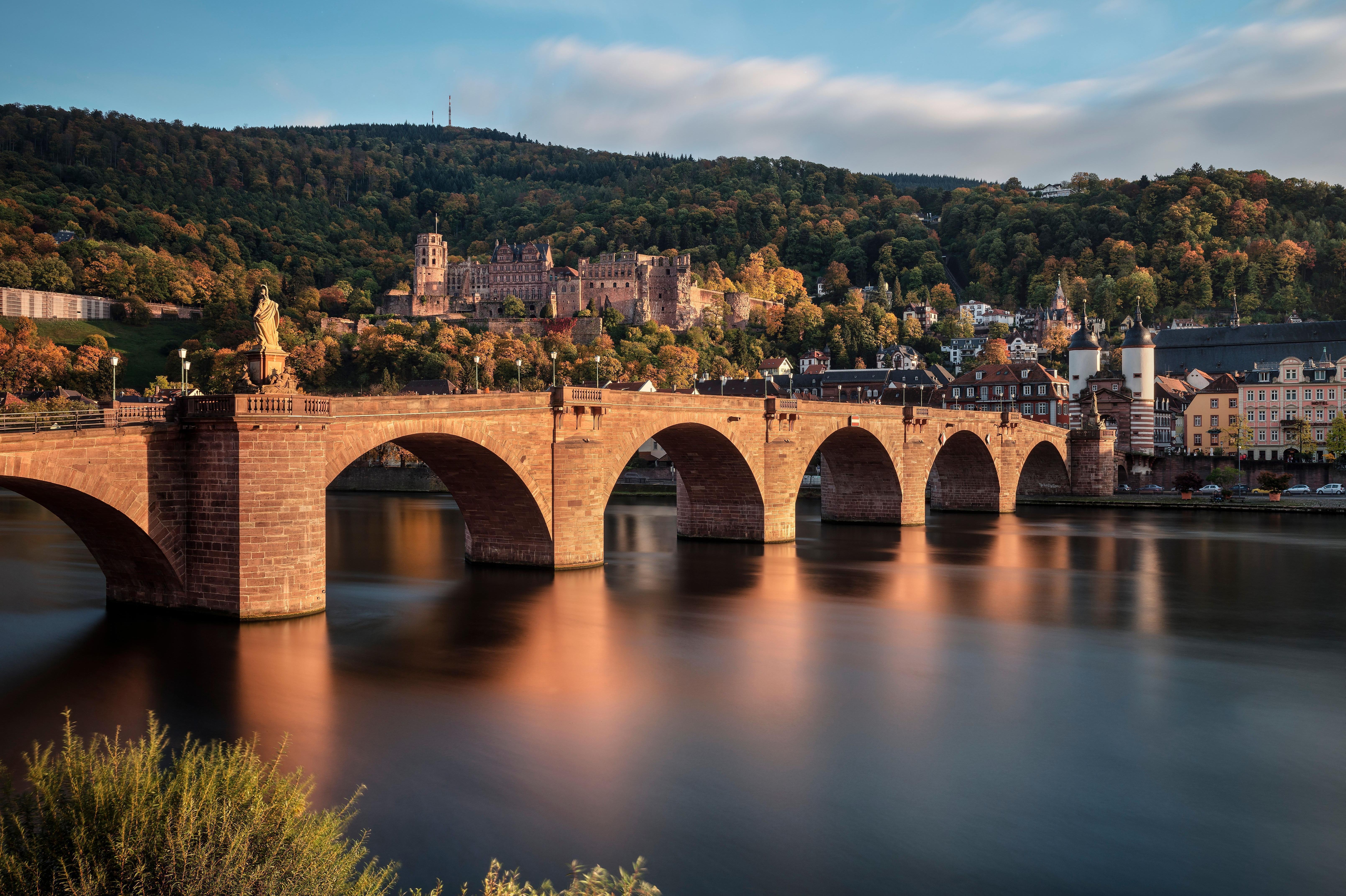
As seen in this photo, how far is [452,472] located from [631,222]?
13764 centimetres

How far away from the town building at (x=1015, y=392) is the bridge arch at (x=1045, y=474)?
580 inches

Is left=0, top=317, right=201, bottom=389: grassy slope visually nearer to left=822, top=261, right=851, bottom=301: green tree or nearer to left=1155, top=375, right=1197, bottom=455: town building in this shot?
left=1155, top=375, right=1197, bottom=455: town building

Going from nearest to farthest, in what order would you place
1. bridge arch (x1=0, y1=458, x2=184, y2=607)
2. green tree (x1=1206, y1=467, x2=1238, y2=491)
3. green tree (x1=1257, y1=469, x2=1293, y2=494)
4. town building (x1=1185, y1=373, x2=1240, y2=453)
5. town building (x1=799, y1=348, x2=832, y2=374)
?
bridge arch (x1=0, y1=458, x2=184, y2=607) < green tree (x1=1257, y1=469, x2=1293, y2=494) < green tree (x1=1206, y1=467, x2=1238, y2=491) < town building (x1=1185, y1=373, x2=1240, y2=453) < town building (x1=799, y1=348, x2=832, y2=374)

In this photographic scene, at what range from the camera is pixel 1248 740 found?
51.5 feet

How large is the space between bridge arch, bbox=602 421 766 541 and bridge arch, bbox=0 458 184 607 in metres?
16.4

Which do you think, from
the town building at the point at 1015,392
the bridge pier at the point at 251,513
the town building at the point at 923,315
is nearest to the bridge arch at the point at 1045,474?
the town building at the point at 1015,392

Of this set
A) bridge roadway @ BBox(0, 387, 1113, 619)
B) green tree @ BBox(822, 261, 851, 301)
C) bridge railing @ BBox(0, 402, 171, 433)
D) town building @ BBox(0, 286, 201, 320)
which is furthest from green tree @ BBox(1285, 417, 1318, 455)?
town building @ BBox(0, 286, 201, 320)

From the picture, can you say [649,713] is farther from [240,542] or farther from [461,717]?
[240,542]

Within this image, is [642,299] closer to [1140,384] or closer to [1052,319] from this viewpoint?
[1052,319]

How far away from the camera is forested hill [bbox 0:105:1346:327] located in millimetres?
114500

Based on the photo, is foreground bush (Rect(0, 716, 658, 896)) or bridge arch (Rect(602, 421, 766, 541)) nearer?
foreground bush (Rect(0, 716, 658, 896))

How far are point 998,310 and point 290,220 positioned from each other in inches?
3888

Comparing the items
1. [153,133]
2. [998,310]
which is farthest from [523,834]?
[153,133]


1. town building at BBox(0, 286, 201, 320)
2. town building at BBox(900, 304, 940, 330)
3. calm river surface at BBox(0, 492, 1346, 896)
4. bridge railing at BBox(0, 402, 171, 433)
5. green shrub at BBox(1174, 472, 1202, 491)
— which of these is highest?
town building at BBox(900, 304, 940, 330)
